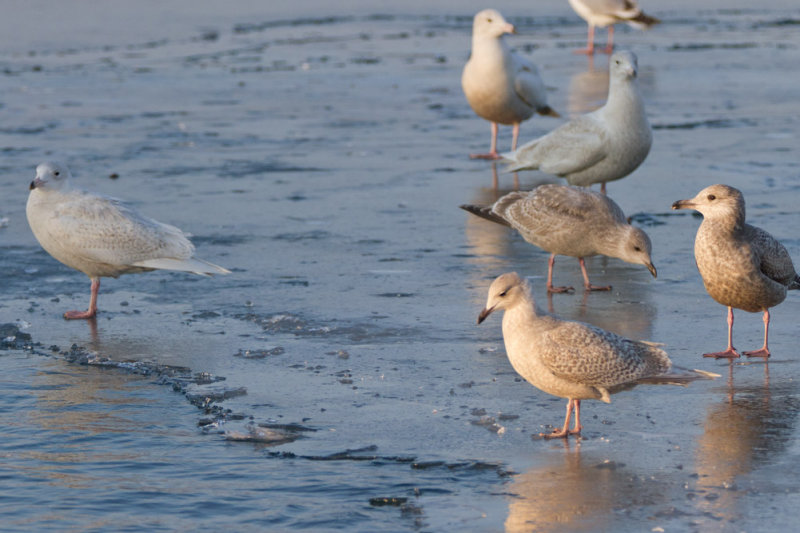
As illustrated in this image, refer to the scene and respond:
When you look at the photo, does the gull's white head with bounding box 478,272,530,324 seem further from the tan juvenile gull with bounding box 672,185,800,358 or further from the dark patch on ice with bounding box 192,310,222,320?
the dark patch on ice with bounding box 192,310,222,320

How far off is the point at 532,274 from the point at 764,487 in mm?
4345

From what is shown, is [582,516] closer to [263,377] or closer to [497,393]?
[497,393]

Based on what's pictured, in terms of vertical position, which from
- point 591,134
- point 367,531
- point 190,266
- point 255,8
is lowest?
point 367,531

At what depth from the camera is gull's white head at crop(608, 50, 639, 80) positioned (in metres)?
11.8

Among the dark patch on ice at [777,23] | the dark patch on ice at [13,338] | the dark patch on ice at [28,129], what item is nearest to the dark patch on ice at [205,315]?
the dark patch on ice at [13,338]

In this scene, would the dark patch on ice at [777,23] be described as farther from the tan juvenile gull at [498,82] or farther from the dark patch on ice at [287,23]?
the tan juvenile gull at [498,82]

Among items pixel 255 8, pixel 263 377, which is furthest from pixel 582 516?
pixel 255 8

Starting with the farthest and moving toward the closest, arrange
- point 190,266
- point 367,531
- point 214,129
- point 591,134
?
point 214,129 → point 591,134 → point 190,266 → point 367,531

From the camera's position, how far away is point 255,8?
34.2 meters

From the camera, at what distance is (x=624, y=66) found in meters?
11.9

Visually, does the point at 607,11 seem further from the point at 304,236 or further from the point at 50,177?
the point at 50,177

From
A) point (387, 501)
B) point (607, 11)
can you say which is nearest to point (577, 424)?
point (387, 501)

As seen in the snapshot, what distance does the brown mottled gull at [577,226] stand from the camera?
29.4ft

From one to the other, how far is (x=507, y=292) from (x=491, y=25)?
32.2ft
